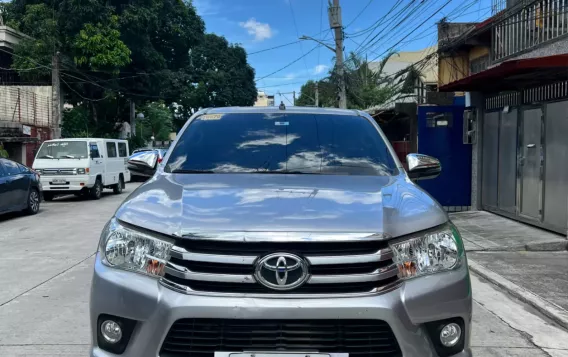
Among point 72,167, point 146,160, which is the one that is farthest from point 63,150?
point 146,160

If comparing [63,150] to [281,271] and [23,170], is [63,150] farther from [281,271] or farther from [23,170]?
[281,271]

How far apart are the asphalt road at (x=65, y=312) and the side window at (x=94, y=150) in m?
7.75

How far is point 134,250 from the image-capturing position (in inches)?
105

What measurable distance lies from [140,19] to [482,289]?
23391mm

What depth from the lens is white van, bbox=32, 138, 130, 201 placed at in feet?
53.2

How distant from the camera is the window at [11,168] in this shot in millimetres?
12297

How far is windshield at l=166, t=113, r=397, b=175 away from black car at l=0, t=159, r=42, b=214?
373 inches

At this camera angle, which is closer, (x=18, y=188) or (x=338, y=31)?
(x=18, y=188)

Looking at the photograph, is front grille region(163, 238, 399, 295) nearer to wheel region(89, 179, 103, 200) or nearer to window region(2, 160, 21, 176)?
window region(2, 160, 21, 176)

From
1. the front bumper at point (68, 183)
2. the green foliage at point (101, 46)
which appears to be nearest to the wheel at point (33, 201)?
the front bumper at point (68, 183)

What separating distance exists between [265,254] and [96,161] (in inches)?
622

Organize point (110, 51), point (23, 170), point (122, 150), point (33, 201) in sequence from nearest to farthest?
point (23, 170) < point (33, 201) < point (122, 150) < point (110, 51)

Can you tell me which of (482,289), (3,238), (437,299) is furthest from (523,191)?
(3,238)

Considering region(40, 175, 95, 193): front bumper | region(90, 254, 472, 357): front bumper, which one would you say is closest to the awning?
region(90, 254, 472, 357): front bumper
